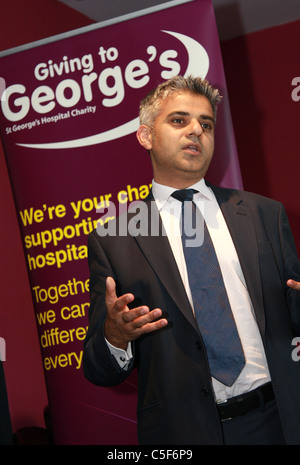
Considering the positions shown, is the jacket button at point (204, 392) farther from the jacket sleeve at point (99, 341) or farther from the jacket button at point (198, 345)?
the jacket sleeve at point (99, 341)

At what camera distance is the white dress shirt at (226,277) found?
5.18 feet

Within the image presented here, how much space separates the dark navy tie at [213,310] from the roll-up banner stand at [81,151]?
76 cm

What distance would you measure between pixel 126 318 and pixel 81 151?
1.29 meters

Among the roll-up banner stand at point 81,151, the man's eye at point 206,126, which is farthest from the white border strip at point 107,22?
the man's eye at point 206,126

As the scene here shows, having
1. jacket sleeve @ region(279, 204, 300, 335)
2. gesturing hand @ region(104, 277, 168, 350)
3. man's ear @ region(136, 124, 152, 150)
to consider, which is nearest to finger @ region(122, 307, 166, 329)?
gesturing hand @ region(104, 277, 168, 350)

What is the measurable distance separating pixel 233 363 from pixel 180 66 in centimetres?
143

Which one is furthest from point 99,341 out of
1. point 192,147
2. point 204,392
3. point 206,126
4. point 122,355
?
point 206,126

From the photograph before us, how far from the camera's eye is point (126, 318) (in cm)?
145

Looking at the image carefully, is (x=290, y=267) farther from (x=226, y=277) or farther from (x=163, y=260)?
(x=163, y=260)

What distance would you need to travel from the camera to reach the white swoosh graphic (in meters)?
2.44

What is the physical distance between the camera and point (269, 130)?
16.1 feet

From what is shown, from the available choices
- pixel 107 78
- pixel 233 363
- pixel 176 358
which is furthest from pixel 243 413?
pixel 107 78

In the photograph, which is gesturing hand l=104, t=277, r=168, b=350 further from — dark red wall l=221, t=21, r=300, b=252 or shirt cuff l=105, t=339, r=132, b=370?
dark red wall l=221, t=21, r=300, b=252

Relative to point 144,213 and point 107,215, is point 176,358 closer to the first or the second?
point 144,213
